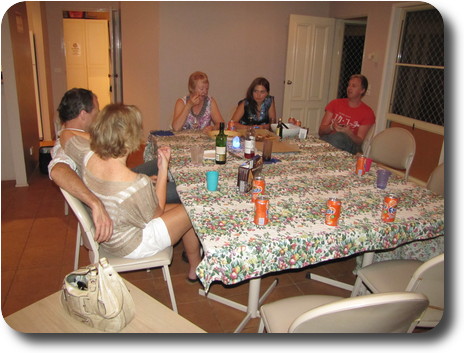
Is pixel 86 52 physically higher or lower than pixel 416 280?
higher

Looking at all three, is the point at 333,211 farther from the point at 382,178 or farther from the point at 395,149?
the point at 395,149

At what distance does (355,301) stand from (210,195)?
0.97 metres

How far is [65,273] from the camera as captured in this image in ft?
7.87

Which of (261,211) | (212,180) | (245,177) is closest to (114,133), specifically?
(212,180)

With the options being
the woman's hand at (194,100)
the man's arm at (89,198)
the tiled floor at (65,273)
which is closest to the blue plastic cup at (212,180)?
the man's arm at (89,198)

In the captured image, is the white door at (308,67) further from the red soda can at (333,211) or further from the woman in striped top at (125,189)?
the red soda can at (333,211)

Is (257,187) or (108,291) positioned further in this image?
(257,187)

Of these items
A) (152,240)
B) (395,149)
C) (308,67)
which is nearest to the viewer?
(152,240)

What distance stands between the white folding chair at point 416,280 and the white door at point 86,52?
7.07 meters

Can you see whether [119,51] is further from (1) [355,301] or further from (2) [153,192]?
(1) [355,301]

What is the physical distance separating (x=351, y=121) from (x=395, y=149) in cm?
65

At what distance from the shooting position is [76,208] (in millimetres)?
1701

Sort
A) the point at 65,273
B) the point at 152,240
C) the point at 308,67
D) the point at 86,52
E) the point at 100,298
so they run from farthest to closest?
the point at 86,52, the point at 308,67, the point at 65,273, the point at 152,240, the point at 100,298

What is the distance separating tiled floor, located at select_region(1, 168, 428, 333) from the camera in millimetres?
2107
